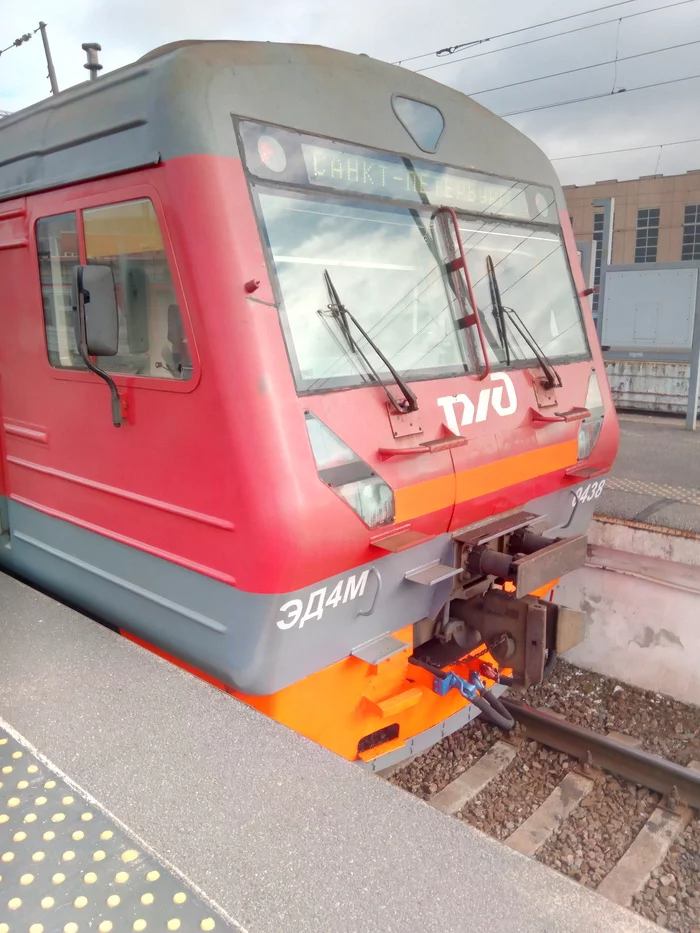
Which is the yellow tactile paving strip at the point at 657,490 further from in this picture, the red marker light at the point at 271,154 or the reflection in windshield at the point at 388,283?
the red marker light at the point at 271,154

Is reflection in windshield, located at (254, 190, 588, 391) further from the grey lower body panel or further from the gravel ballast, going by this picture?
the gravel ballast

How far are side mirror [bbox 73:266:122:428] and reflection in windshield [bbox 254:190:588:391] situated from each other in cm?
58

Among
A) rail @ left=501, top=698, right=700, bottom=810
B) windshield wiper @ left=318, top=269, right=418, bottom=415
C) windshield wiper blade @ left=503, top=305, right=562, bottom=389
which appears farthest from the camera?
rail @ left=501, top=698, right=700, bottom=810

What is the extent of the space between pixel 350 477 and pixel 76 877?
137 centimetres

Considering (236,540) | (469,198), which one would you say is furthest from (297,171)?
(236,540)

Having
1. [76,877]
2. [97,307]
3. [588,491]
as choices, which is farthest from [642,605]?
[76,877]

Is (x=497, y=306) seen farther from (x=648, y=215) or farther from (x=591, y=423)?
(x=648, y=215)

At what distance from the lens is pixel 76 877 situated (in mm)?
1589

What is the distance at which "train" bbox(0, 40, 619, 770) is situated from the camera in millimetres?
2344

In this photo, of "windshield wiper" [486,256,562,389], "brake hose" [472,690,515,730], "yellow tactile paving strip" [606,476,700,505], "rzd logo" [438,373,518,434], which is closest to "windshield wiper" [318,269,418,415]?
"rzd logo" [438,373,518,434]

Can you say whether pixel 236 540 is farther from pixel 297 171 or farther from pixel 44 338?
pixel 44 338

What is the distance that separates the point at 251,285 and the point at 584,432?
1.97 meters

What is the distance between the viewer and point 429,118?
119 inches

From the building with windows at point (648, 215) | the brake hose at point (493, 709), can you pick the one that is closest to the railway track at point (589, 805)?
the brake hose at point (493, 709)
